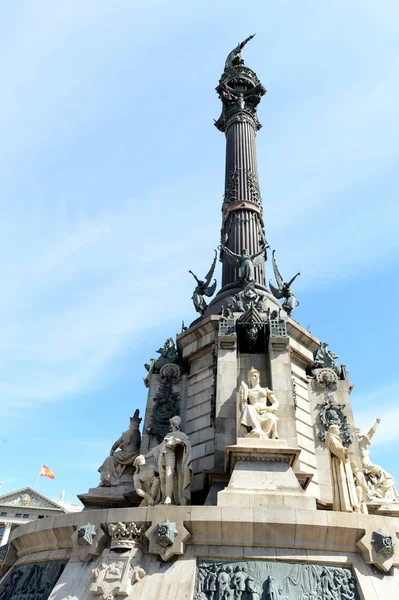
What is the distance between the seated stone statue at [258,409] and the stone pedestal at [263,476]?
50cm

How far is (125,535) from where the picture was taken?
8.66 metres

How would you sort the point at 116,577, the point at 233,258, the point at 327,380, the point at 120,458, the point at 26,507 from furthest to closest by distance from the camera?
the point at 26,507, the point at 233,258, the point at 327,380, the point at 120,458, the point at 116,577

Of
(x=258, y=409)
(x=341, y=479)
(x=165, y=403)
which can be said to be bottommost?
(x=341, y=479)

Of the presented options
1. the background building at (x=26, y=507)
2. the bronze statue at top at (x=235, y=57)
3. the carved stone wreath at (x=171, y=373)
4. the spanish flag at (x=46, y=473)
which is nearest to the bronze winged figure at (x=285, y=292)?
the carved stone wreath at (x=171, y=373)

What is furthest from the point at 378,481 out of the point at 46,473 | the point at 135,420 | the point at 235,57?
the point at 46,473

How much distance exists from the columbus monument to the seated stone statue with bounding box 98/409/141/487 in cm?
4

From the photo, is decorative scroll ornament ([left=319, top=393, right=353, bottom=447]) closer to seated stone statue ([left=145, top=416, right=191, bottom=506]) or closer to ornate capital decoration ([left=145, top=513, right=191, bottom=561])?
seated stone statue ([left=145, top=416, right=191, bottom=506])

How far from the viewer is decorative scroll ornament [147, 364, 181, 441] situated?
49.7 feet

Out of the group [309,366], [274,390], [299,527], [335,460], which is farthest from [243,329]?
[299,527]

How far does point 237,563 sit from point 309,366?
9.34m

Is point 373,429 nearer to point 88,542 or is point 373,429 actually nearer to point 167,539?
point 167,539

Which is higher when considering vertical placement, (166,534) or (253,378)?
(253,378)

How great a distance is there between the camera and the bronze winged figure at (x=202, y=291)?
1875cm

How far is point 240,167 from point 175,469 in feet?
52.5
